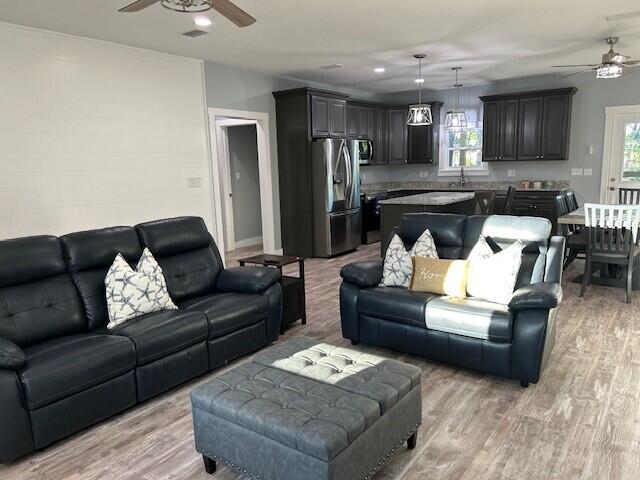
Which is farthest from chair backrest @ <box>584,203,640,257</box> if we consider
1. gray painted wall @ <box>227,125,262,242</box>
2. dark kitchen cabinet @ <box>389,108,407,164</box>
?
gray painted wall @ <box>227,125,262,242</box>

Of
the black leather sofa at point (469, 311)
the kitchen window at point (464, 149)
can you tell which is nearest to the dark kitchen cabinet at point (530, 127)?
the kitchen window at point (464, 149)

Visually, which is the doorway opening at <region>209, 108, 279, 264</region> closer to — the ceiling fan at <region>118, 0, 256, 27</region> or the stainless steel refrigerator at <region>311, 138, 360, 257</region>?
the stainless steel refrigerator at <region>311, 138, 360, 257</region>

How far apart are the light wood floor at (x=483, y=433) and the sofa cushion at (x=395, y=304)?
13.6 inches

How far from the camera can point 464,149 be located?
9141mm

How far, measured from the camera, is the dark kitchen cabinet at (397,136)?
364 inches

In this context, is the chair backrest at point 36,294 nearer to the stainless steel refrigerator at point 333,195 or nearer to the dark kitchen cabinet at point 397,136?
the stainless steel refrigerator at point 333,195

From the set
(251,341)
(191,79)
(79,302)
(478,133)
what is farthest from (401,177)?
(79,302)

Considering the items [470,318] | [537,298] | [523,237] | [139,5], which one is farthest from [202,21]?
[537,298]

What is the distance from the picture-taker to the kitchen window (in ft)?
29.3

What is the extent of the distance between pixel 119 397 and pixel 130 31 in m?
3.52

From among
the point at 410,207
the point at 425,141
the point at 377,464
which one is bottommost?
the point at 377,464

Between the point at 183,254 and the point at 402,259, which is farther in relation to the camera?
the point at 183,254

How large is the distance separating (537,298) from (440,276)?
2.50 feet

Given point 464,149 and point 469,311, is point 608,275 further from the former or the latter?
point 464,149
